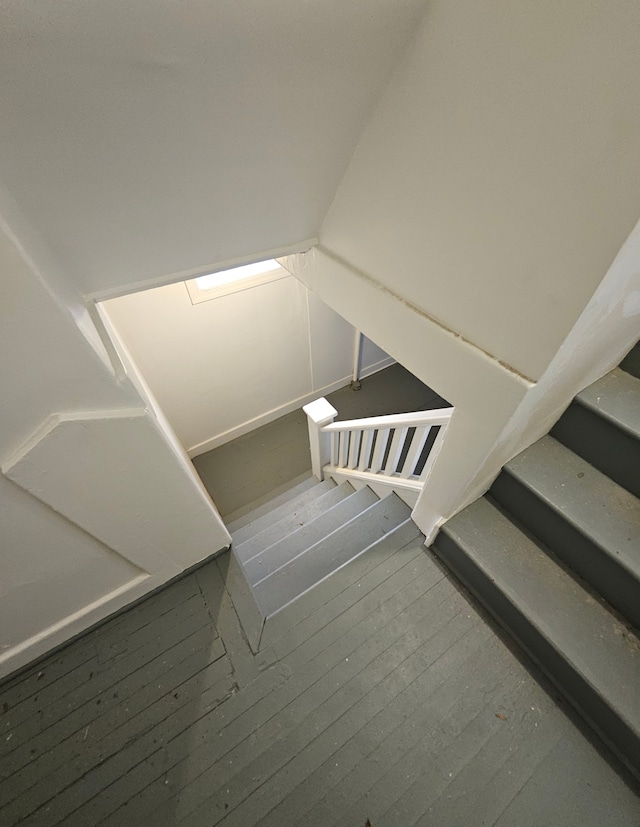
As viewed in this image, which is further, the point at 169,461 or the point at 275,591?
the point at 275,591

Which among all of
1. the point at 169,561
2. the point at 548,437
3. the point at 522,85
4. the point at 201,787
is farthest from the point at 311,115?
the point at 201,787

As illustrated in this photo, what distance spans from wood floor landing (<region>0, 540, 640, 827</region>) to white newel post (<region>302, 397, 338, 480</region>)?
0.97 meters

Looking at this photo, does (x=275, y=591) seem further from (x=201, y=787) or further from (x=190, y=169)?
(x=190, y=169)

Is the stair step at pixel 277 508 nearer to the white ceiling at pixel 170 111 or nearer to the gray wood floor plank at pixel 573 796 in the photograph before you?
the gray wood floor plank at pixel 573 796

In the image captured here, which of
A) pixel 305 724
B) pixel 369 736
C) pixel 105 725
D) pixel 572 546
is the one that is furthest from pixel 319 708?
pixel 572 546

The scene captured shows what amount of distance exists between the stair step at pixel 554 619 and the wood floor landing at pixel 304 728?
0.12 metres

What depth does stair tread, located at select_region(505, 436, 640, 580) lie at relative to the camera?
1.23 meters

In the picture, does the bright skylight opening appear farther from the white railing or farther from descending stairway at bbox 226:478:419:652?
descending stairway at bbox 226:478:419:652

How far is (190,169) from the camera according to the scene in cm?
80

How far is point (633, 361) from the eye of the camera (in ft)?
4.59

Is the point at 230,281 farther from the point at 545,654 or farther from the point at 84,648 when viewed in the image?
the point at 545,654

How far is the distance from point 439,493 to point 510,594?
458 mm

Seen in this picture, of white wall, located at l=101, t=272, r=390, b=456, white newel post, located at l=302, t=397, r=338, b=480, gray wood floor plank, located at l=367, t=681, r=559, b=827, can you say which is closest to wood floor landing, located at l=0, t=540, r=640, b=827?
gray wood floor plank, located at l=367, t=681, r=559, b=827

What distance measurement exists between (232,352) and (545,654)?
8.64ft
